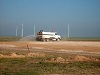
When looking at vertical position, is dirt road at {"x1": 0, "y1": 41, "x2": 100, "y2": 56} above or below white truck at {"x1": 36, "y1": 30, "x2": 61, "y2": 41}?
below

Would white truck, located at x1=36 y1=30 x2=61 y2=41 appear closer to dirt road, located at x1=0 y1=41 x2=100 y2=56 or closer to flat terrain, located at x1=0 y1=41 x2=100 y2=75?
dirt road, located at x1=0 y1=41 x2=100 y2=56

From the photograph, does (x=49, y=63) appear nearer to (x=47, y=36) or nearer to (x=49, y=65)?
(x=49, y=65)

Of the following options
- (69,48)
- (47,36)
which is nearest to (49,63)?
(69,48)

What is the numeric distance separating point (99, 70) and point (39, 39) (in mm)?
58910

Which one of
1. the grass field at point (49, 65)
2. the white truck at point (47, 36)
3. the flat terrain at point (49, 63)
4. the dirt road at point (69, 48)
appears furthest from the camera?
the white truck at point (47, 36)

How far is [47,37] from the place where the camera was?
253 feet

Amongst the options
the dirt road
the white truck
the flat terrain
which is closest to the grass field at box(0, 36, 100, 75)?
the flat terrain

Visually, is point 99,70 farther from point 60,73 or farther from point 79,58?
point 79,58

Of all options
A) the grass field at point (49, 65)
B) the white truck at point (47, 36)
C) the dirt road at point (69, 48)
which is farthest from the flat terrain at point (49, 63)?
the white truck at point (47, 36)

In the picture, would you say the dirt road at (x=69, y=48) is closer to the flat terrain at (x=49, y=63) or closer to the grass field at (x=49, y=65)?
the flat terrain at (x=49, y=63)

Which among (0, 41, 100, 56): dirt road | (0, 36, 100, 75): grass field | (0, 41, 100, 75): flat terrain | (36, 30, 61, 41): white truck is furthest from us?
(36, 30, 61, 41): white truck

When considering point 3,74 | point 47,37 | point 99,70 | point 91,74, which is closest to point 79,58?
point 99,70

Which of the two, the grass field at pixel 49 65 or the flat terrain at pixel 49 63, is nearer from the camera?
the grass field at pixel 49 65

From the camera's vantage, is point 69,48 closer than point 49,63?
No
